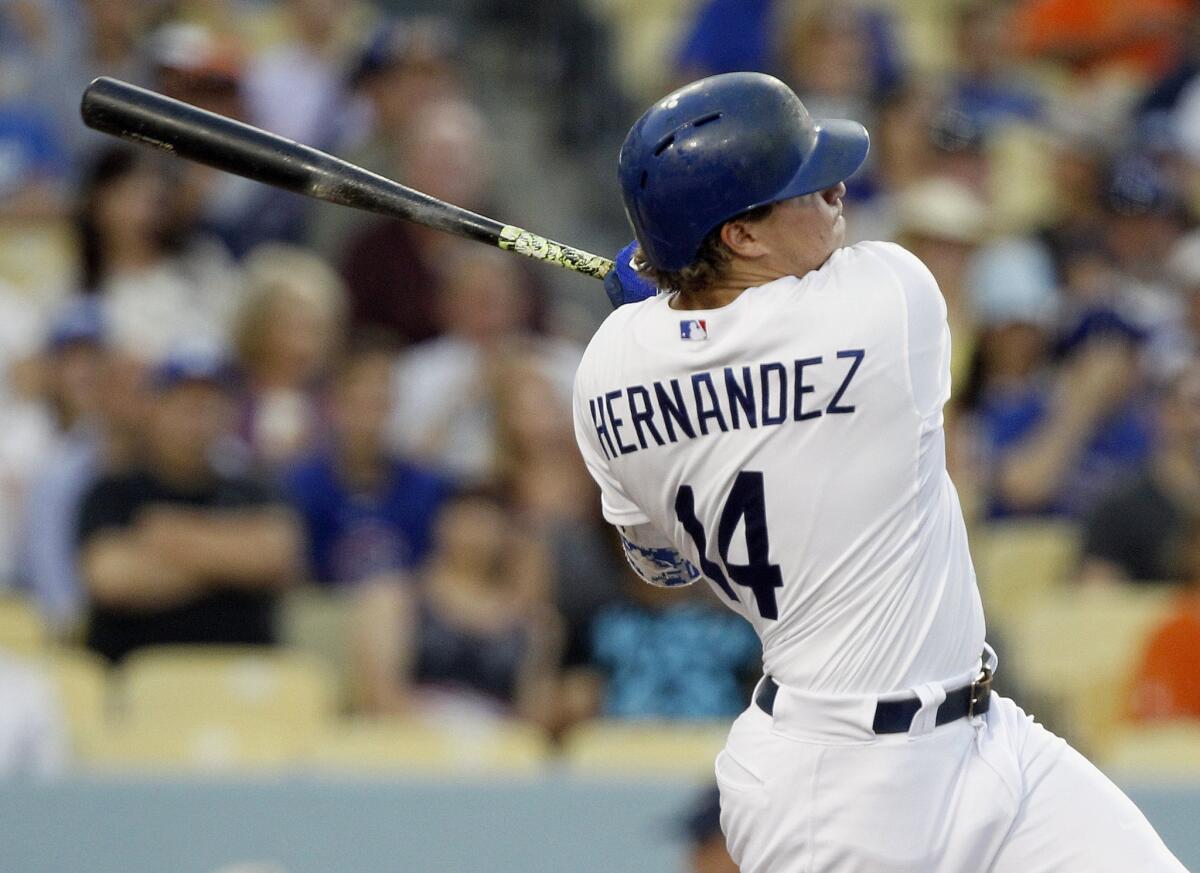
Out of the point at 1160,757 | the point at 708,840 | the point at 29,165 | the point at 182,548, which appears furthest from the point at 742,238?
the point at 29,165

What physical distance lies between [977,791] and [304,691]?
2.89 m

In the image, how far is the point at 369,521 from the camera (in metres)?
5.81

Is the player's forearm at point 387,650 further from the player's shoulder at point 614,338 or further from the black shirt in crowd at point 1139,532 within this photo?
the player's shoulder at point 614,338

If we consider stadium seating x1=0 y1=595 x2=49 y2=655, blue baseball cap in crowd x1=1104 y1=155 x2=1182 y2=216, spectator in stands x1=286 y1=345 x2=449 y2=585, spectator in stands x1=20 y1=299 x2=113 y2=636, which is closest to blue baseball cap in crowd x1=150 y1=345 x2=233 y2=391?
spectator in stands x1=20 y1=299 x2=113 y2=636

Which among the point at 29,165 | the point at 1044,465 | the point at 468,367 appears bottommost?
the point at 1044,465

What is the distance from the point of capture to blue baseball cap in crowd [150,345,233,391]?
5.75m

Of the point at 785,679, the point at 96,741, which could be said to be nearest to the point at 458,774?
the point at 96,741

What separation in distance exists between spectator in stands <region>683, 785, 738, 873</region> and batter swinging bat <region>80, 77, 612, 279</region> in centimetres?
137

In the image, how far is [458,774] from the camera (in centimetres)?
486

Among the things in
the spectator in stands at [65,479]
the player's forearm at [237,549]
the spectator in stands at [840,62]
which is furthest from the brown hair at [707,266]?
the spectator in stands at [840,62]

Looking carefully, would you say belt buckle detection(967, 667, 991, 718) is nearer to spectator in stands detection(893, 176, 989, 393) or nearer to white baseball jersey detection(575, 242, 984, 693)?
white baseball jersey detection(575, 242, 984, 693)

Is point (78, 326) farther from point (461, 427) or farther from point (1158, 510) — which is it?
point (1158, 510)

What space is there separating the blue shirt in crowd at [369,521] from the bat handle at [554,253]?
2.74m

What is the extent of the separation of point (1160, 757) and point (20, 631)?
3275 millimetres
